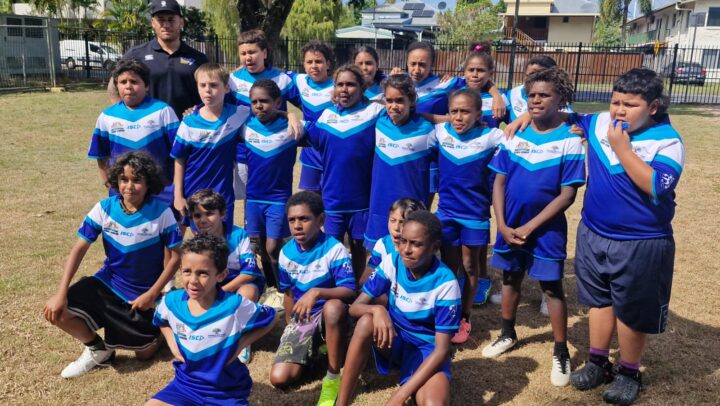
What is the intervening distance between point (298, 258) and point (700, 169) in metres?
9.01

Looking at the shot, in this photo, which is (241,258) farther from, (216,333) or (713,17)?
(713,17)

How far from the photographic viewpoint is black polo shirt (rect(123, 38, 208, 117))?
4.80 metres

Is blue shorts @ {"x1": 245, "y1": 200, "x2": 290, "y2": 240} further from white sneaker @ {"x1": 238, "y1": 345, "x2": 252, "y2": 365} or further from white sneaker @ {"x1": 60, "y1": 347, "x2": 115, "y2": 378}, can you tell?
white sneaker @ {"x1": 60, "y1": 347, "x2": 115, "y2": 378}

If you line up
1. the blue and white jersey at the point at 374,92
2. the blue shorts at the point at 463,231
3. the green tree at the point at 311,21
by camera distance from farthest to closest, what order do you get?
the green tree at the point at 311,21 → the blue and white jersey at the point at 374,92 → the blue shorts at the point at 463,231

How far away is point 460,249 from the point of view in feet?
14.2

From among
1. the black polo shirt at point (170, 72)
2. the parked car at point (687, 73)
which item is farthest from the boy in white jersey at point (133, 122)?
the parked car at point (687, 73)

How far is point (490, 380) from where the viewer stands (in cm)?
377

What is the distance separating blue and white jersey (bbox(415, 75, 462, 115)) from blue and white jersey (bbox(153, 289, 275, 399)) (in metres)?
2.81

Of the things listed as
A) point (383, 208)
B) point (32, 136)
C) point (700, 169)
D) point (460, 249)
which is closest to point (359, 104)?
point (383, 208)

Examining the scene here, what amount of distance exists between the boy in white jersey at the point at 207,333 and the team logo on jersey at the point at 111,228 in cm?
92

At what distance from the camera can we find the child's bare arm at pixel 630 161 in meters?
3.09

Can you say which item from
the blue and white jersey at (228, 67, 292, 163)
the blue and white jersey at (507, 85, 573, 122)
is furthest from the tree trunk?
the blue and white jersey at (507, 85, 573, 122)

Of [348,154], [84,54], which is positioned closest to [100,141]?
[348,154]

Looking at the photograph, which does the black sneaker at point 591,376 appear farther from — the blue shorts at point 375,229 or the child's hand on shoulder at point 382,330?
the blue shorts at point 375,229
